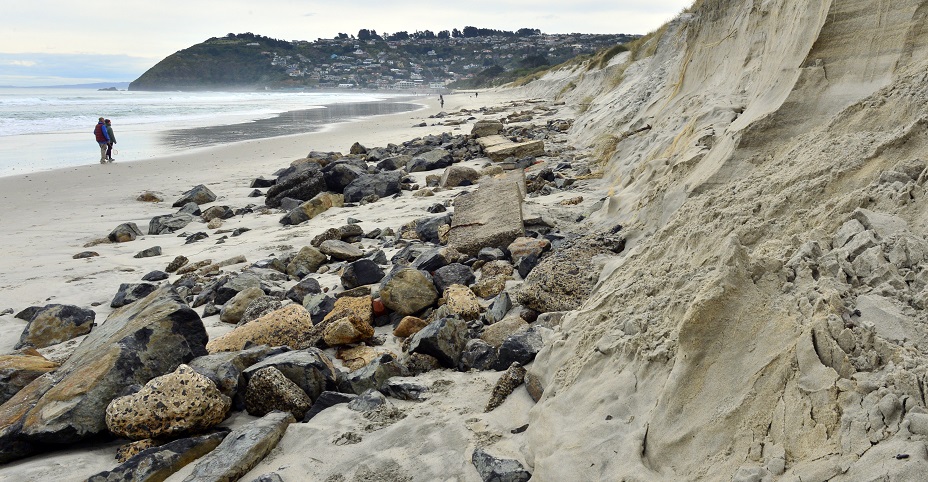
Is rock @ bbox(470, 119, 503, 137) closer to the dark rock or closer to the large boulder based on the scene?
the dark rock

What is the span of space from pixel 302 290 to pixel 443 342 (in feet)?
7.14

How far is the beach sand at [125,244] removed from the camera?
10.2ft

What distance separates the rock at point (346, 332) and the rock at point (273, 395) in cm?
79

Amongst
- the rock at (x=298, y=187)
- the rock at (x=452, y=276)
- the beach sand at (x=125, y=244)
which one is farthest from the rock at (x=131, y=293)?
the rock at (x=298, y=187)

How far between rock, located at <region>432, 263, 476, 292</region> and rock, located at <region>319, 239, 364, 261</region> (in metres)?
1.64

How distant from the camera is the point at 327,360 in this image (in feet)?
12.5

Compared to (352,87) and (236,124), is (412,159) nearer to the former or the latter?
(236,124)

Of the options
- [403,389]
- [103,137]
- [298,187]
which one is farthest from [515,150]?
[103,137]

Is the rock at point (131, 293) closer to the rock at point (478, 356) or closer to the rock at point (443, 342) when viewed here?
the rock at point (443, 342)

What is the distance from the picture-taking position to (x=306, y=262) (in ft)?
20.9

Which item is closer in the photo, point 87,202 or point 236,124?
point 87,202

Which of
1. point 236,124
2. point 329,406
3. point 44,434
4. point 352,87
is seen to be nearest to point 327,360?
point 329,406

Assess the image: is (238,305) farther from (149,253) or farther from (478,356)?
(149,253)

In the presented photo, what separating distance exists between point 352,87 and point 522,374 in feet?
375
